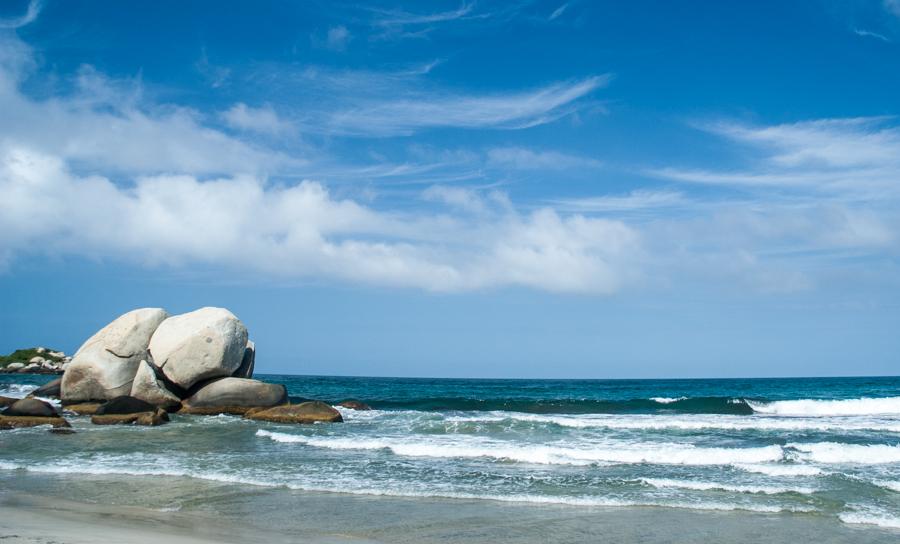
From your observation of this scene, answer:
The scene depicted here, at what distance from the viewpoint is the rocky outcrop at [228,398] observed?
24.9 metres

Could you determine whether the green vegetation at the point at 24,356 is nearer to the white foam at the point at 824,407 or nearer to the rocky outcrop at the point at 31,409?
the rocky outcrop at the point at 31,409

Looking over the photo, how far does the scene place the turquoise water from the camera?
12258 millimetres

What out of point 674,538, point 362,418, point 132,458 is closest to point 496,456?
point 674,538

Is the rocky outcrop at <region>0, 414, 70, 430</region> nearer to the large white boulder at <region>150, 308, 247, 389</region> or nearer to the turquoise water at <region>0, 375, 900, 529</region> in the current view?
the turquoise water at <region>0, 375, 900, 529</region>

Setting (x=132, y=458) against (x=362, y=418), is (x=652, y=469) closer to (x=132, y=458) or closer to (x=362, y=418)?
(x=132, y=458)

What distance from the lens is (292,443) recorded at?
1848cm

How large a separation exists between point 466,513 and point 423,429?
12.0m

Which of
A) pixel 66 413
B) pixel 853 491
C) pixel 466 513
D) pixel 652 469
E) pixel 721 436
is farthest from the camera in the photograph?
pixel 66 413

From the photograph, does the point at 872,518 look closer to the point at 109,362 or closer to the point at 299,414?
the point at 299,414

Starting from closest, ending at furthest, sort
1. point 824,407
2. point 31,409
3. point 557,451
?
point 557,451 < point 31,409 < point 824,407

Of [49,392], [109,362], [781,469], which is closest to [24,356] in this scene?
[49,392]

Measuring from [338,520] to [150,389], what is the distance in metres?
17.1

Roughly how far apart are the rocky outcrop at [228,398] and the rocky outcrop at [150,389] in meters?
0.74

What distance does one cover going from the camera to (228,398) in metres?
24.9
